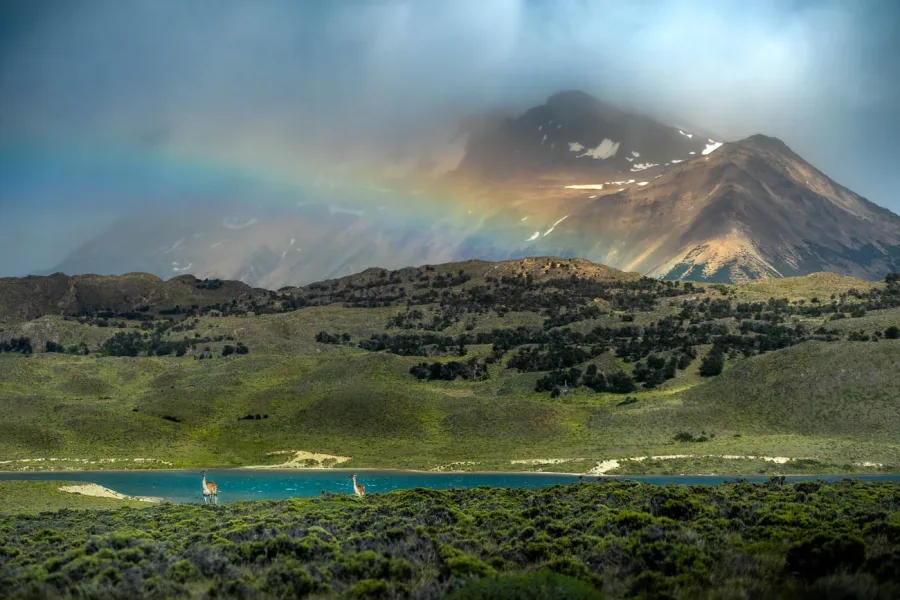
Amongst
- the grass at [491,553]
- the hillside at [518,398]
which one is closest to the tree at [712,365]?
the hillside at [518,398]

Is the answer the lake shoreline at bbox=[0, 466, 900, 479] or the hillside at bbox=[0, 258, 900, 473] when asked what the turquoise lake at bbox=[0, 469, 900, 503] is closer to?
the lake shoreline at bbox=[0, 466, 900, 479]

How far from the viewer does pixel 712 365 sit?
4439 inches

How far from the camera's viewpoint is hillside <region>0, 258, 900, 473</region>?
80188mm

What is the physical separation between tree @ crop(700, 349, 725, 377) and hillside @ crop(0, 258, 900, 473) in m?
0.24

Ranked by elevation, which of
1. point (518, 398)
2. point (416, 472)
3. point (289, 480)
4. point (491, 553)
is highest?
point (491, 553)

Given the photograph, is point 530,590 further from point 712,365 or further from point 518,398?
point 712,365

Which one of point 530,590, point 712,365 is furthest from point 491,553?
point 712,365

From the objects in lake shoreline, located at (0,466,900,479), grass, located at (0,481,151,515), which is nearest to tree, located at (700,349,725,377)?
lake shoreline, located at (0,466,900,479)

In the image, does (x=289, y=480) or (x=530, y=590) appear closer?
(x=530, y=590)

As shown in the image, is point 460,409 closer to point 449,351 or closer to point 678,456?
point 678,456

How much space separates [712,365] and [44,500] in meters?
90.9

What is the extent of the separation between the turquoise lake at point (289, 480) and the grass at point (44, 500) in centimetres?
551

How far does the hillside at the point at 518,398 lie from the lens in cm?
8019

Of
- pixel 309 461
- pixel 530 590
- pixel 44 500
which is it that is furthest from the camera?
pixel 309 461
